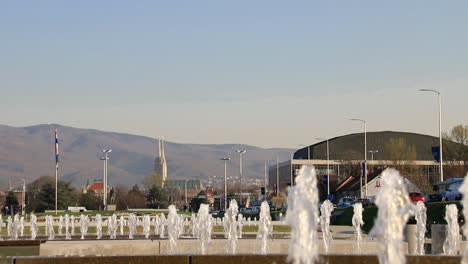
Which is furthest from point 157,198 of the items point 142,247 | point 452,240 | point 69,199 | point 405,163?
point 452,240

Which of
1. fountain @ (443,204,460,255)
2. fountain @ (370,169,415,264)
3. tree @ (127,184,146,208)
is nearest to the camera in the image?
fountain @ (370,169,415,264)

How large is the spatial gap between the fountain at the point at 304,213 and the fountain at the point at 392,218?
1318 mm

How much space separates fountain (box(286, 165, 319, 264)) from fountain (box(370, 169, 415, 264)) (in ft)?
4.32

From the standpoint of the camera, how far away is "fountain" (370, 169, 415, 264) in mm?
11367

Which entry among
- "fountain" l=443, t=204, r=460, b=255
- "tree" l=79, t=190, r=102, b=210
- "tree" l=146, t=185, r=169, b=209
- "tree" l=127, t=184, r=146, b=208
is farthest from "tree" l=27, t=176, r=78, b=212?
"fountain" l=443, t=204, r=460, b=255

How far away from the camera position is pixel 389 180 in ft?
39.4

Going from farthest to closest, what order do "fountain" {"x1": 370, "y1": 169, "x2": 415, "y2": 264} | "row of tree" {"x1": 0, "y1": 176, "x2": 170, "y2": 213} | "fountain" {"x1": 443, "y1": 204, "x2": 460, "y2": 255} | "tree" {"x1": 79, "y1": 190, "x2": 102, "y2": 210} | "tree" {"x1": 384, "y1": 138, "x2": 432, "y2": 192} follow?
"tree" {"x1": 79, "y1": 190, "x2": 102, "y2": 210} → "row of tree" {"x1": 0, "y1": 176, "x2": 170, "y2": 213} → "tree" {"x1": 384, "y1": 138, "x2": 432, "y2": 192} → "fountain" {"x1": 443, "y1": 204, "x2": 460, "y2": 255} → "fountain" {"x1": 370, "y1": 169, "x2": 415, "y2": 264}

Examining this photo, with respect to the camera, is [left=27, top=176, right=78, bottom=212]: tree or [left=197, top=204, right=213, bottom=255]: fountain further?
[left=27, top=176, right=78, bottom=212]: tree

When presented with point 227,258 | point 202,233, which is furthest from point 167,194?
point 227,258

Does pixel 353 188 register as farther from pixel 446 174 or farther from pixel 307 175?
pixel 307 175

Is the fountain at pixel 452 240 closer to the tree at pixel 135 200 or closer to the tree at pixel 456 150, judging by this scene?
the tree at pixel 456 150

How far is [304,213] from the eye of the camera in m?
13.0

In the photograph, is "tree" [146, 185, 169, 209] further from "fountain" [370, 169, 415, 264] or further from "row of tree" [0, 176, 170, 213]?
"fountain" [370, 169, 415, 264]

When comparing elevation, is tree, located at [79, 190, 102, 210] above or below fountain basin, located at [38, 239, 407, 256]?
above
